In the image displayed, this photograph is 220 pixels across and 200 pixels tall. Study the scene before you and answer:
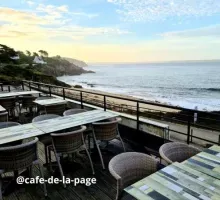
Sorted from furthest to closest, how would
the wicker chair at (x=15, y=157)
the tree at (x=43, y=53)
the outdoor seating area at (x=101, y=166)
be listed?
the tree at (x=43, y=53)
the wicker chair at (x=15, y=157)
the outdoor seating area at (x=101, y=166)

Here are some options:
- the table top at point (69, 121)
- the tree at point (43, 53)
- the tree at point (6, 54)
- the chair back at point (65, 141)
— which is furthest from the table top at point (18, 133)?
the tree at point (43, 53)

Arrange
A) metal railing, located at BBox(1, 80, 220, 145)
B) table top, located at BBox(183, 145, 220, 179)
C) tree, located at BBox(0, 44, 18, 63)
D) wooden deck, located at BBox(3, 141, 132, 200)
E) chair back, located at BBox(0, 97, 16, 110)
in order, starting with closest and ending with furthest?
1. table top, located at BBox(183, 145, 220, 179)
2. wooden deck, located at BBox(3, 141, 132, 200)
3. metal railing, located at BBox(1, 80, 220, 145)
4. chair back, located at BBox(0, 97, 16, 110)
5. tree, located at BBox(0, 44, 18, 63)

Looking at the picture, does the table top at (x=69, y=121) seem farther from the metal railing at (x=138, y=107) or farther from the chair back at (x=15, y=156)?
the metal railing at (x=138, y=107)

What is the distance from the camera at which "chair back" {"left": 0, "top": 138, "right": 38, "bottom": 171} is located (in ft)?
6.61

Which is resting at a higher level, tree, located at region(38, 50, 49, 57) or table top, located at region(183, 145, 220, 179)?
tree, located at region(38, 50, 49, 57)

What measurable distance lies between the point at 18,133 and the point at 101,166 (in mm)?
1294

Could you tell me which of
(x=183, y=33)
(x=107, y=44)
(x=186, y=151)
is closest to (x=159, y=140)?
(x=186, y=151)

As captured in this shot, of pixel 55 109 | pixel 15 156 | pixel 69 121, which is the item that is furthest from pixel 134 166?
pixel 55 109

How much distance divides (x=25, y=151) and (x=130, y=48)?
36621 mm

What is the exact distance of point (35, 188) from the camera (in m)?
2.40

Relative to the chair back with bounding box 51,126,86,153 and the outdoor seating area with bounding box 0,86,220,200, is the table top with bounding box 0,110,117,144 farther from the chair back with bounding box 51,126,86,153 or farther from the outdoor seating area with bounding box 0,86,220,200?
the chair back with bounding box 51,126,86,153

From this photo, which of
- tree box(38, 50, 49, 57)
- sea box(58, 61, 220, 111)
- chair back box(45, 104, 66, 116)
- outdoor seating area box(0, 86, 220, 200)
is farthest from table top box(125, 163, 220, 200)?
tree box(38, 50, 49, 57)

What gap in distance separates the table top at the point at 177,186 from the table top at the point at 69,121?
1651 mm

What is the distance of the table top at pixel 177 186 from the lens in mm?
1140
